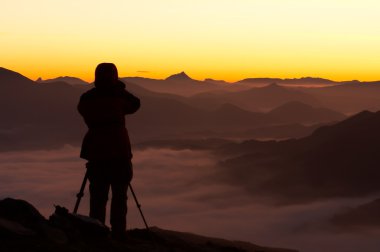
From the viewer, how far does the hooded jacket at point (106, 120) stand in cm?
1177

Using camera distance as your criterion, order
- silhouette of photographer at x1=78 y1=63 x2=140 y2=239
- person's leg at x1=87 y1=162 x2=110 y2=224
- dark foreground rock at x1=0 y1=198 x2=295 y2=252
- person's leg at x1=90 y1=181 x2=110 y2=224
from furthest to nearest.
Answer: person's leg at x1=90 y1=181 x2=110 y2=224 → person's leg at x1=87 y1=162 x2=110 y2=224 → silhouette of photographer at x1=78 y1=63 x2=140 y2=239 → dark foreground rock at x1=0 y1=198 x2=295 y2=252

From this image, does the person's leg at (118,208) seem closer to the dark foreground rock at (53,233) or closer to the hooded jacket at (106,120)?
the dark foreground rock at (53,233)

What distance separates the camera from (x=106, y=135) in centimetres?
1177

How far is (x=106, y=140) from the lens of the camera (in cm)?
1174

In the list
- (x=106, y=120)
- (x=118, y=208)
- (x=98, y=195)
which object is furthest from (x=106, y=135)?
(x=118, y=208)

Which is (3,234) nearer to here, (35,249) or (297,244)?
(35,249)

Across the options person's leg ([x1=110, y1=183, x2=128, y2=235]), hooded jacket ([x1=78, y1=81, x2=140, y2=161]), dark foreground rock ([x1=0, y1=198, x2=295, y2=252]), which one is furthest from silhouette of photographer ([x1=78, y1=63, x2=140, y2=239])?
dark foreground rock ([x1=0, y1=198, x2=295, y2=252])

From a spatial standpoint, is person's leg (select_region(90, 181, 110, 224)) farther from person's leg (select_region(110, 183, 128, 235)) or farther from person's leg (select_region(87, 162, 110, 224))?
person's leg (select_region(110, 183, 128, 235))

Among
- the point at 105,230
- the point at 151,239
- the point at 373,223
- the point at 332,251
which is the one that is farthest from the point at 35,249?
the point at 373,223

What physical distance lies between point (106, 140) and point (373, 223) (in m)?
199

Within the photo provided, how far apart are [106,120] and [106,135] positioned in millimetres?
290

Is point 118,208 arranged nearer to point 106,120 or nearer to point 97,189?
point 97,189

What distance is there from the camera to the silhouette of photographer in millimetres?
11758

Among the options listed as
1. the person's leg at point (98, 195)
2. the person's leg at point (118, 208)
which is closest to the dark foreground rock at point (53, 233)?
the person's leg at point (118, 208)
